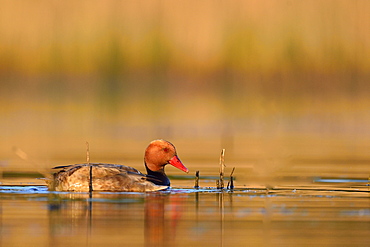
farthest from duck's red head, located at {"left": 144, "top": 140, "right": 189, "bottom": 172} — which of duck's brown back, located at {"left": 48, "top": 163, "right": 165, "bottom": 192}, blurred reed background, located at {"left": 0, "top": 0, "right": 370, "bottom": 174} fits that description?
blurred reed background, located at {"left": 0, "top": 0, "right": 370, "bottom": 174}

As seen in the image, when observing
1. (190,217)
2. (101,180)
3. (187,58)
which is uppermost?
(187,58)

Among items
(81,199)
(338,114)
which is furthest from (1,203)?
(338,114)

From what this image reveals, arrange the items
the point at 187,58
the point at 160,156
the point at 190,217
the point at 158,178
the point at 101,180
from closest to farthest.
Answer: the point at 190,217 < the point at 101,180 < the point at 158,178 < the point at 160,156 < the point at 187,58

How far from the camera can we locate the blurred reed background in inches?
1955

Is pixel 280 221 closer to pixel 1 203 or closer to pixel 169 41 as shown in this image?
pixel 1 203

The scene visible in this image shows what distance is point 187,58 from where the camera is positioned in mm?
61469

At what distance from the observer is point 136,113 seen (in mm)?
41281

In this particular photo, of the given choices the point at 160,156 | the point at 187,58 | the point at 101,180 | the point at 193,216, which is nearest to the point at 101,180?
the point at 101,180

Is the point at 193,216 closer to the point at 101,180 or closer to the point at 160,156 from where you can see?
the point at 101,180

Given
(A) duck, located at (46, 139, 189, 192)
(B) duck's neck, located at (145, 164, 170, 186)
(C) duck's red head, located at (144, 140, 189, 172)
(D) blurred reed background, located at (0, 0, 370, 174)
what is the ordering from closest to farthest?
(A) duck, located at (46, 139, 189, 192), (B) duck's neck, located at (145, 164, 170, 186), (C) duck's red head, located at (144, 140, 189, 172), (D) blurred reed background, located at (0, 0, 370, 174)

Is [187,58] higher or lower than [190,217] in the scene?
higher

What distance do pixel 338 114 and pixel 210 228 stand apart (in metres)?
29.4

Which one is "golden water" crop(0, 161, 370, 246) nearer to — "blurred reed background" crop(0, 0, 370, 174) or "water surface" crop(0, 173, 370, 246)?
"water surface" crop(0, 173, 370, 246)

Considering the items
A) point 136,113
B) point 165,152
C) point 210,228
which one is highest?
point 136,113
